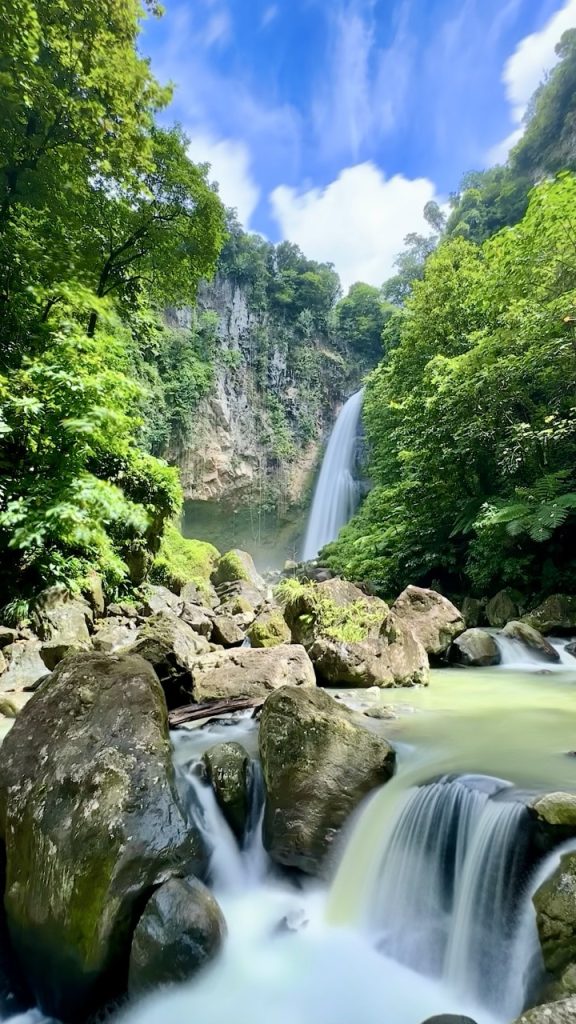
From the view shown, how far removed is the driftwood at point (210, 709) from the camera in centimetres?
517

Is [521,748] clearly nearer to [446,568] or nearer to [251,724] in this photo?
[251,724]

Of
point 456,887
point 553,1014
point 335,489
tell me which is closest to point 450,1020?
point 553,1014

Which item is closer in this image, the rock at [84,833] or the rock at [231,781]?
the rock at [84,833]

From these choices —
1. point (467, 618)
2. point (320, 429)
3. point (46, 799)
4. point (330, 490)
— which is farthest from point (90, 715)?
point (320, 429)

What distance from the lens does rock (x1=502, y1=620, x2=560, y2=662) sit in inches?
321

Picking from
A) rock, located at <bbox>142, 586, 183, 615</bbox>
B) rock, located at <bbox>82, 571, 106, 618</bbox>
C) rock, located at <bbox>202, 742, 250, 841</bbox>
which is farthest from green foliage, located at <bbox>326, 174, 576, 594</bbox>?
rock, located at <bbox>82, 571, 106, 618</bbox>

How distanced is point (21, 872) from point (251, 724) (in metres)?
2.54

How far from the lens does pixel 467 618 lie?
1148 cm

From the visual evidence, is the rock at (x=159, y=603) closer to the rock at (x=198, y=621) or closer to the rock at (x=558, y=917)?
the rock at (x=198, y=621)

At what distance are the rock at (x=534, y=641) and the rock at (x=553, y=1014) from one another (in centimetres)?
734

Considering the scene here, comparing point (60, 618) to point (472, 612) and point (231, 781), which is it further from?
point (472, 612)

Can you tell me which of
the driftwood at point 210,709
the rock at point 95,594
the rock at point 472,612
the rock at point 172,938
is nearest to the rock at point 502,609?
the rock at point 472,612

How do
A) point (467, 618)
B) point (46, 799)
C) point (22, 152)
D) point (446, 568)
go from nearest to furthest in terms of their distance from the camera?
point (46, 799) < point (22, 152) < point (467, 618) < point (446, 568)

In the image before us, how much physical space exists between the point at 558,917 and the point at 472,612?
998 centimetres
